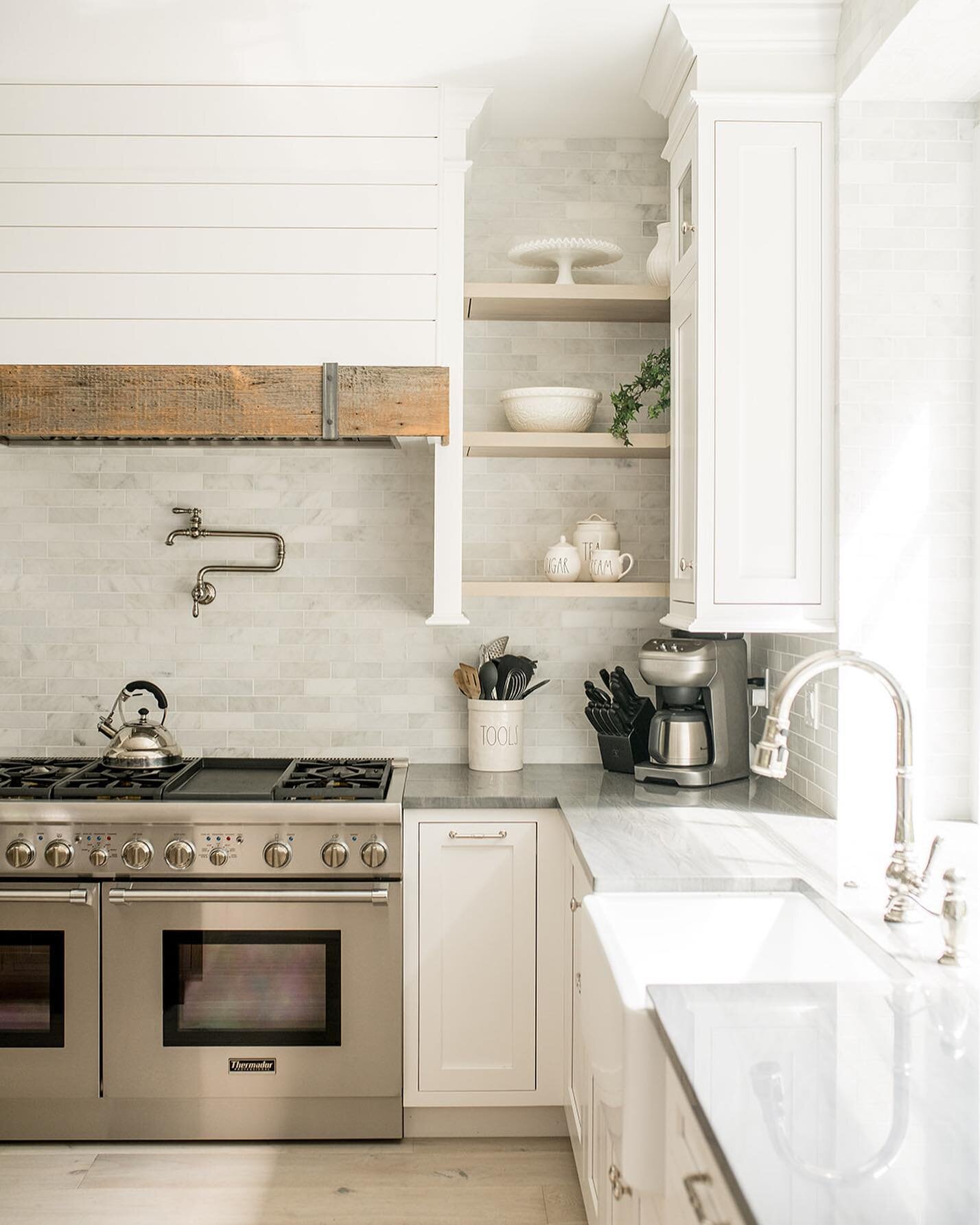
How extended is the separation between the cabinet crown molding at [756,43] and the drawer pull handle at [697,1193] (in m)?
2.36

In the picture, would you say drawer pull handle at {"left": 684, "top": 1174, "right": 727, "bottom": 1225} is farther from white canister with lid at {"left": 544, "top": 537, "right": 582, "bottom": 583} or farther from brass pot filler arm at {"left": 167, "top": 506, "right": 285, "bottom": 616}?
brass pot filler arm at {"left": 167, "top": 506, "right": 285, "bottom": 616}

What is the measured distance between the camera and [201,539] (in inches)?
128

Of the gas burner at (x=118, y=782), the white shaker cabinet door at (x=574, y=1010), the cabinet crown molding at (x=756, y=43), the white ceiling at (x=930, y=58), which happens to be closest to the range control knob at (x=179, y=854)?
the gas burner at (x=118, y=782)

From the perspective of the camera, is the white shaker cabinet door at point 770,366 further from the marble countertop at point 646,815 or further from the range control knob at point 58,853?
the range control knob at point 58,853

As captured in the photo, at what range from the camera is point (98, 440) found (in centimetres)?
295

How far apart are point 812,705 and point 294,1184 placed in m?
1.76

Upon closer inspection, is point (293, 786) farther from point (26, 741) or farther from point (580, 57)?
point (580, 57)

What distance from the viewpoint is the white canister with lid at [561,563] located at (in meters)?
3.01

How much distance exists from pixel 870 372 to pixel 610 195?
46.6 inches

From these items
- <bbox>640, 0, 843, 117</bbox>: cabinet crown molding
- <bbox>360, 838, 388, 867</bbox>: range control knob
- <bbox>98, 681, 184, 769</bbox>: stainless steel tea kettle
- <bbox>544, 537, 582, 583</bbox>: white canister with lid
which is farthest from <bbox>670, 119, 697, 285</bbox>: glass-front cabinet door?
<bbox>98, 681, 184, 769</bbox>: stainless steel tea kettle

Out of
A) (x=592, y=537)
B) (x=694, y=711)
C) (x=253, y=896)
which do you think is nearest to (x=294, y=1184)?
(x=253, y=896)

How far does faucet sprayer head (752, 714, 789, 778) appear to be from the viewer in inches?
67.0

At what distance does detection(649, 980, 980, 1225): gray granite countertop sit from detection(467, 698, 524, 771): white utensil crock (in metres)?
1.56

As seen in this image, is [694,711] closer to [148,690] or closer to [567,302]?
[567,302]
